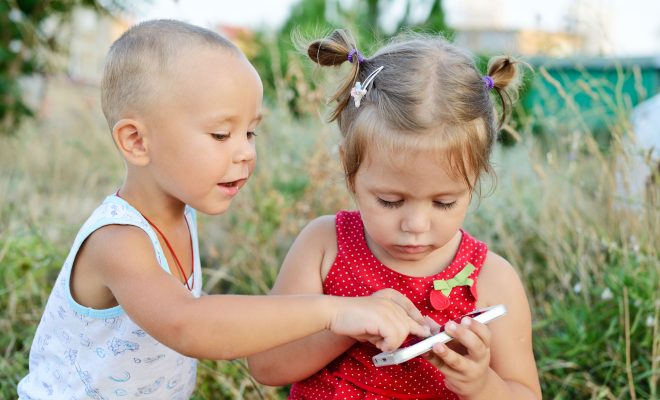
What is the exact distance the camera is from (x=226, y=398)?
268 centimetres

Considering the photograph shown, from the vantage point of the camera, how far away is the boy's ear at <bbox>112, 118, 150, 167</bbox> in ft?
5.71

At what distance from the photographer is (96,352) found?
1869 millimetres

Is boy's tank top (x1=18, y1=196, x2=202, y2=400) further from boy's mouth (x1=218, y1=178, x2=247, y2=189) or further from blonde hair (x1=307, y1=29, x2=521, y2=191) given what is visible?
blonde hair (x1=307, y1=29, x2=521, y2=191)

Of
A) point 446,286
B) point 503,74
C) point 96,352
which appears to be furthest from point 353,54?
point 96,352

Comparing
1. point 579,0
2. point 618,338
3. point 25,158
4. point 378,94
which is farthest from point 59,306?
point 25,158

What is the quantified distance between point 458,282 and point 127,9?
13.0 ft

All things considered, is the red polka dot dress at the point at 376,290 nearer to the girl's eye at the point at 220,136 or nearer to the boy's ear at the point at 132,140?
the girl's eye at the point at 220,136

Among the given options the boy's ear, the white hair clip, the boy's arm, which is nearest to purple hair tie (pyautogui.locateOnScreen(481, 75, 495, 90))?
the white hair clip

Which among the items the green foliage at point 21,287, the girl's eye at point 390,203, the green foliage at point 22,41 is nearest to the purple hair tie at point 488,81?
the girl's eye at point 390,203

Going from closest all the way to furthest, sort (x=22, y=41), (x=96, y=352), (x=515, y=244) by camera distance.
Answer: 1. (x=96, y=352)
2. (x=515, y=244)
3. (x=22, y=41)

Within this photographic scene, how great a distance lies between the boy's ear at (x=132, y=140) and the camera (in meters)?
1.74

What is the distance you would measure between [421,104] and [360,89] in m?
0.17

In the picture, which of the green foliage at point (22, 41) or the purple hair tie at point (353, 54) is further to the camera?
the green foliage at point (22, 41)

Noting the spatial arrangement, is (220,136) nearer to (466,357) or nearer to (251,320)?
(251,320)
